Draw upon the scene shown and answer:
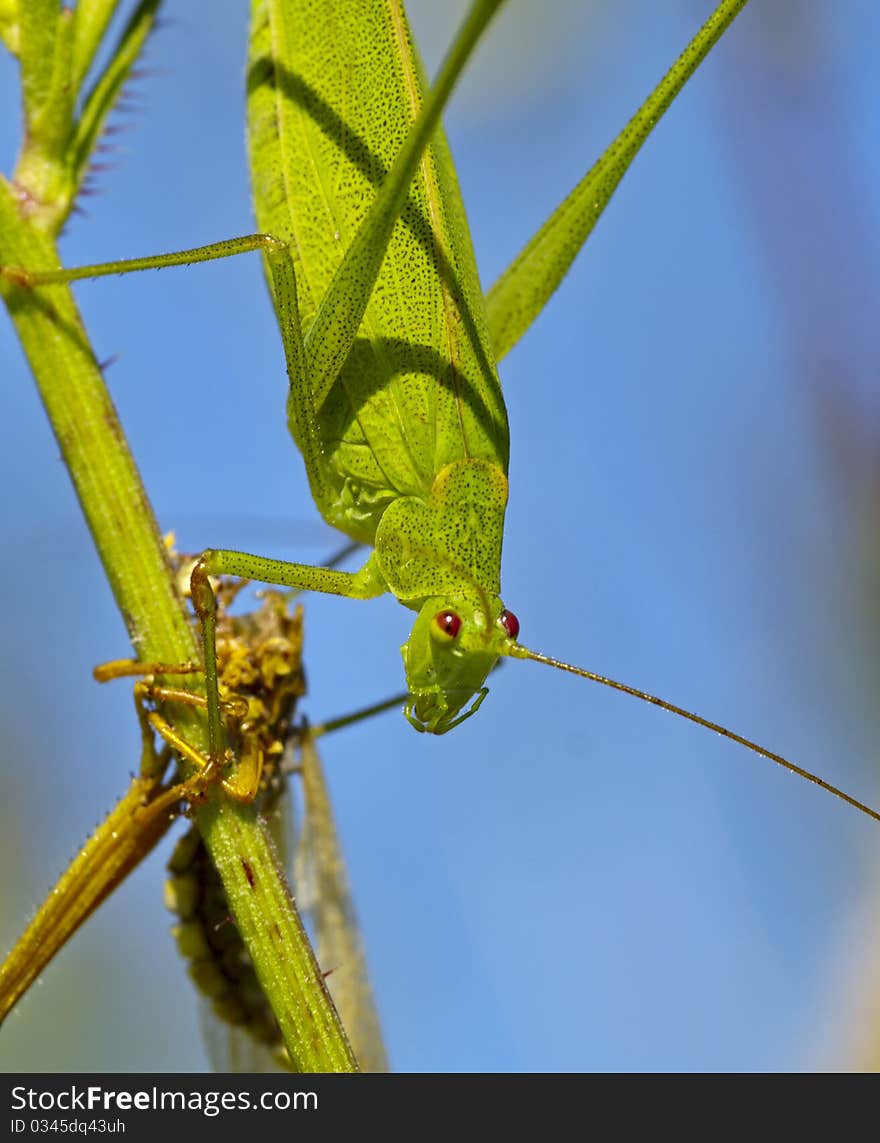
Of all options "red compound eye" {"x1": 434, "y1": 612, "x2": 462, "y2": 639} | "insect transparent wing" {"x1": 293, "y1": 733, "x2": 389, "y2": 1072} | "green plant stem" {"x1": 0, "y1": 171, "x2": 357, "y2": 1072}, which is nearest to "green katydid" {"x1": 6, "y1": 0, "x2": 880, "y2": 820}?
"red compound eye" {"x1": 434, "y1": 612, "x2": 462, "y2": 639}

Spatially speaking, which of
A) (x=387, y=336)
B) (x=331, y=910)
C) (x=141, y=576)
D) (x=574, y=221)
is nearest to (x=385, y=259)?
(x=387, y=336)

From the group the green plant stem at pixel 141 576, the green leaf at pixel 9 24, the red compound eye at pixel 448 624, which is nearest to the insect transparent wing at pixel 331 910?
the red compound eye at pixel 448 624

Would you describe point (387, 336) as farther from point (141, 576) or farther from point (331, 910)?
point (331, 910)

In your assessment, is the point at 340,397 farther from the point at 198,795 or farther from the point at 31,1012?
the point at 31,1012

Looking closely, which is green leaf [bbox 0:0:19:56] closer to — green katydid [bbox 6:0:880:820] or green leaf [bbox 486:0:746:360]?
green katydid [bbox 6:0:880:820]

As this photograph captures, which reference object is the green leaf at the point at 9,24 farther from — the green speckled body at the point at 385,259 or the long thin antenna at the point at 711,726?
the long thin antenna at the point at 711,726
